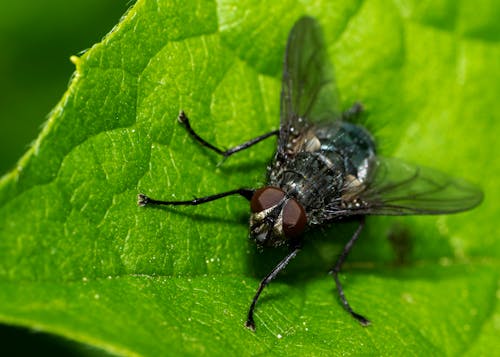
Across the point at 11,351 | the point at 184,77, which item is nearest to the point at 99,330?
the point at 184,77

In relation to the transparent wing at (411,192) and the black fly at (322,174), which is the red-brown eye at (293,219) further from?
the transparent wing at (411,192)

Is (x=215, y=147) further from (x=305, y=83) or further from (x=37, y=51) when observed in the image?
(x=37, y=51)

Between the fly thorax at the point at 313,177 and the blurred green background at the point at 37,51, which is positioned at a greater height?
the blurred green background at the point at 37,51

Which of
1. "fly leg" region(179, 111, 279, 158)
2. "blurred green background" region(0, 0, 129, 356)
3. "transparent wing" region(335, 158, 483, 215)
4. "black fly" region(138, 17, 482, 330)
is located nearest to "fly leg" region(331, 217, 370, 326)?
"black fly" region(138, 17, 482, 330)

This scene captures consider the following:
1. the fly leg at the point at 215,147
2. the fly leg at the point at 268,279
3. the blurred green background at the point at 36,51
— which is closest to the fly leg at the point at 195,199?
the fly leg at the point at 215,147

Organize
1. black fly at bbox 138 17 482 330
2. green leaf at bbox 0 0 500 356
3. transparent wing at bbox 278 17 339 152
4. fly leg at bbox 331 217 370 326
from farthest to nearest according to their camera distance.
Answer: transparent wing at bbox 278 17 339 152 → black fly at bbox 138 17 482 330 → fly leg at bbox 331 217 370 326 → green leaf at bbox 0 0 500 356

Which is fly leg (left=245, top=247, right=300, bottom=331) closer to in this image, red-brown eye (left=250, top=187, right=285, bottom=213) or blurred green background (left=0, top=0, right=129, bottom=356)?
red-brown eye (left=250, top=187, right=285, bottom=213)

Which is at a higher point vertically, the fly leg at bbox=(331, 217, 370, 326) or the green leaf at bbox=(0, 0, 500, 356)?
the green leaf at bbox=(0, 0, 500, 356)
